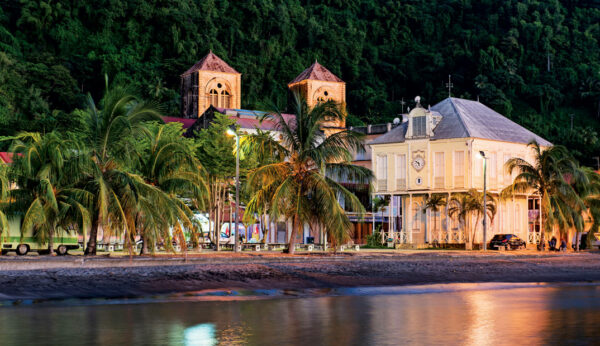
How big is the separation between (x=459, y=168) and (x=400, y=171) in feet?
13.9

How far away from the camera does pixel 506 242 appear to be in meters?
48.5

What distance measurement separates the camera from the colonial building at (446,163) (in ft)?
163

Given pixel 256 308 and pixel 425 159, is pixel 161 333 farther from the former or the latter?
pixel 425 159

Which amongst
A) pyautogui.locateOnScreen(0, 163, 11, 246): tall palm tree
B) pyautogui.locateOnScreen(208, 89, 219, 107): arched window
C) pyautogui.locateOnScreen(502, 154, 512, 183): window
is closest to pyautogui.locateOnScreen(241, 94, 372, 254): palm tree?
pyautogui.locateOnScreen(0, 163, 11, 246): tall palm tree

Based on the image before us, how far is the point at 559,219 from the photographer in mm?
45688

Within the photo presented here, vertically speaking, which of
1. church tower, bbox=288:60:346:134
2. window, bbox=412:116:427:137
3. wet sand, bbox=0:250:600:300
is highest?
church tower, bbox=288:60:346:134

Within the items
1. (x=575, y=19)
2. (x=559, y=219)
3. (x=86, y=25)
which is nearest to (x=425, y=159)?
(x=559, y=219)

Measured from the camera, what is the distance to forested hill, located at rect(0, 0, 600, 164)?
125875mm

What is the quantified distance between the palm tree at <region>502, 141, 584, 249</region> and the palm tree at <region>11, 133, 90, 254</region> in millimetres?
26345

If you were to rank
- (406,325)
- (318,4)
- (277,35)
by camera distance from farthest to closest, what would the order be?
(318,4) → (277,35) → (406,325)

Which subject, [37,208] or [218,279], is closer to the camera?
[218,279]

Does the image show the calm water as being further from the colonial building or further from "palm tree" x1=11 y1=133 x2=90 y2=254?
the colonial building

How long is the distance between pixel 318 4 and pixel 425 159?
118415 mm

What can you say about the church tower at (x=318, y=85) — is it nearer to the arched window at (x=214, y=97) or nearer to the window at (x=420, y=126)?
the arched window at (x=214, y=97)
